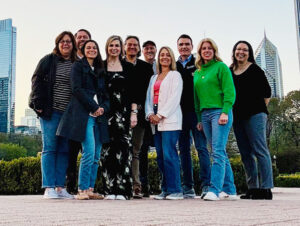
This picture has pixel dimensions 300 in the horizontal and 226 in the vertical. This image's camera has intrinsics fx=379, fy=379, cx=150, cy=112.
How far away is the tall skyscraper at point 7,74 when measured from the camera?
116 m

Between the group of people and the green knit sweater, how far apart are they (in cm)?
1

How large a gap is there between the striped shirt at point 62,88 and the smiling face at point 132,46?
0.93 meters

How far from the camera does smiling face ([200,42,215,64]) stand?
487 cm

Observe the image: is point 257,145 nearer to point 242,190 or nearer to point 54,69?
point 54,69

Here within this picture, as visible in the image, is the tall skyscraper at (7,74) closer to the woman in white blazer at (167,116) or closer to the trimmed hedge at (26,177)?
the trimmed hedge at (26,177)

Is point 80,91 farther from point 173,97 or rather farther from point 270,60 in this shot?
point 270,60

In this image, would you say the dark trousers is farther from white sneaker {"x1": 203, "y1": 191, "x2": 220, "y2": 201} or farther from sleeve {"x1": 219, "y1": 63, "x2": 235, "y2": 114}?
sleeve {"x1": 219, "y1": 63, "x2": 235, "y2": 114}

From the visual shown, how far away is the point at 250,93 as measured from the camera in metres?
5.02

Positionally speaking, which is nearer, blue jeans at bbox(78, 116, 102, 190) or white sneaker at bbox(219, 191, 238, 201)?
blue jeans at bbox(78, 116, 102, 190)

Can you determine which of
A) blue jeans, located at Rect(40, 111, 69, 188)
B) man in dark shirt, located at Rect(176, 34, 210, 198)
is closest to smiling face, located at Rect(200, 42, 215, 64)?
man in dark shirt, located at Rect(176, 34, 210, 198)

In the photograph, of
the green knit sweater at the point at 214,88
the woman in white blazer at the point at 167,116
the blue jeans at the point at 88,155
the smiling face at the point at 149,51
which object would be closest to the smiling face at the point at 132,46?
the smiling face at the point at 149,51

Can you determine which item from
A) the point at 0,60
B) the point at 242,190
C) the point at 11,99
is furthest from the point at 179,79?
the point at 0,60

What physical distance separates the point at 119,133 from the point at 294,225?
2.97 m

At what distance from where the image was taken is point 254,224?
2.13 meters
